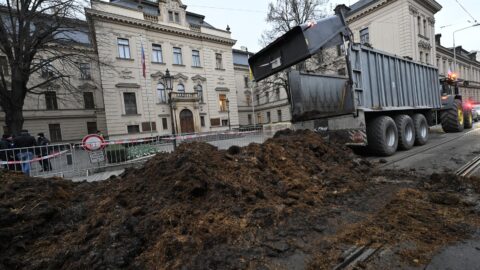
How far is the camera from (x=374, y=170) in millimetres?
5520

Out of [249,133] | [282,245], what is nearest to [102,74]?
[249,133]

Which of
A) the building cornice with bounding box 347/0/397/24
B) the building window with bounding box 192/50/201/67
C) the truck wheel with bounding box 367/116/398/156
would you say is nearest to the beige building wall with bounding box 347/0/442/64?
the building cornice with bounding box 347/0/397/24

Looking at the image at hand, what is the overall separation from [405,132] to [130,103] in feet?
79.6

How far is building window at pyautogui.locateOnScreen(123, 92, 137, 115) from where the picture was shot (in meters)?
24.8

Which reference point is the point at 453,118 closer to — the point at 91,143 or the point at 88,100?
the point at 91,143

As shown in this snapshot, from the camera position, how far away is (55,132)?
90.4 feet

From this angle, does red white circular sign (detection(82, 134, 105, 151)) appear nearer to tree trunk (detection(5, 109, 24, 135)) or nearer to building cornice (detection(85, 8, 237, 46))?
tree trunk (detection(5, 109, 24, 135))

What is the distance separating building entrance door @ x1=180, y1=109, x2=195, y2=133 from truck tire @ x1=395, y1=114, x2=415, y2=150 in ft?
74.2

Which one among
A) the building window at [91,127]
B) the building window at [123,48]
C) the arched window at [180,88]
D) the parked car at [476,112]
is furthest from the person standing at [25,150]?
the parked car at [476,112]

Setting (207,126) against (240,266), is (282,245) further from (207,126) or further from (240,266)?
(207,126)

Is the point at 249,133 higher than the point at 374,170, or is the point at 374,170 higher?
the point at 249,133

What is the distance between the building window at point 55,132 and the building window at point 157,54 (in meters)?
13.7

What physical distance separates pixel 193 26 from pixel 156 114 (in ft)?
39.7

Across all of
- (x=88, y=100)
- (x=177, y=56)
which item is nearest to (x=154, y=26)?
(x=177, y=56)
